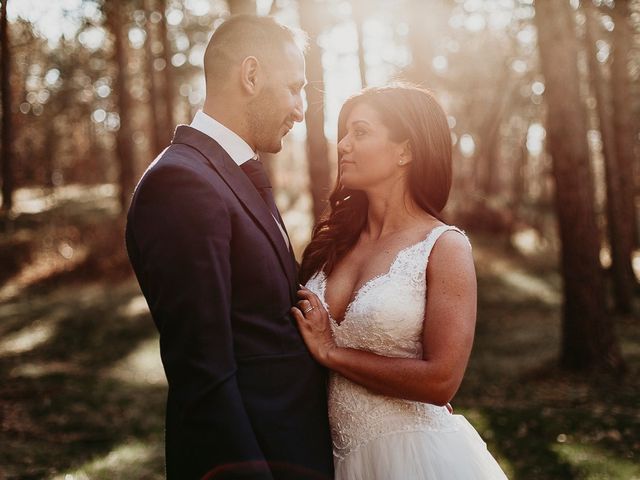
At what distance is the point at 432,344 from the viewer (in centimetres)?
289

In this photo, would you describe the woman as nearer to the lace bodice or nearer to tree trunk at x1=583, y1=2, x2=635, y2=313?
the lace bodice

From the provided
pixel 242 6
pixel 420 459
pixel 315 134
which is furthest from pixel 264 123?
pixel 242 6

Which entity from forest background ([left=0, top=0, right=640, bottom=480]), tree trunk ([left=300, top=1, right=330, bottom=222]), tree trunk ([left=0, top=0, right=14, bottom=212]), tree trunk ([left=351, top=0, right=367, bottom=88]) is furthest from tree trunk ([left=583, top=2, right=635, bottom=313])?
tree trunk ([left=0, top=0, right=14, bottom=212])

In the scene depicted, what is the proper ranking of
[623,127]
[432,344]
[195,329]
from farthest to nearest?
[623,127], [432,344], [195,329]

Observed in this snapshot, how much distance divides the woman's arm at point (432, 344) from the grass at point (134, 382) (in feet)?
13.4

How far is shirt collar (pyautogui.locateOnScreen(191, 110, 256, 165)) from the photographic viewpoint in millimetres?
2783

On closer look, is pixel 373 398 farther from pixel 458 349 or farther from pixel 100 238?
pixel 100 238

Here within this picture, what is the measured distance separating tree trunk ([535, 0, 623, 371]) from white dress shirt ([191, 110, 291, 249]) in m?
7.32

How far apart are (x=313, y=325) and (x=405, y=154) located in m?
1.09

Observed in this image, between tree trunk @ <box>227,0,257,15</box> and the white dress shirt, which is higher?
tree trunk @ <box>227,0,257,15</box>

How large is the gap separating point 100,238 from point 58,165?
25.4 m

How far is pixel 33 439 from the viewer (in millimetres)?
7691

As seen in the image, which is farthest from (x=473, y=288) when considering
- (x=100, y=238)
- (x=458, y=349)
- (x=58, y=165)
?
(x=58, y=165)

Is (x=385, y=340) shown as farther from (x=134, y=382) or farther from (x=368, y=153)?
(x=134, y=382)
